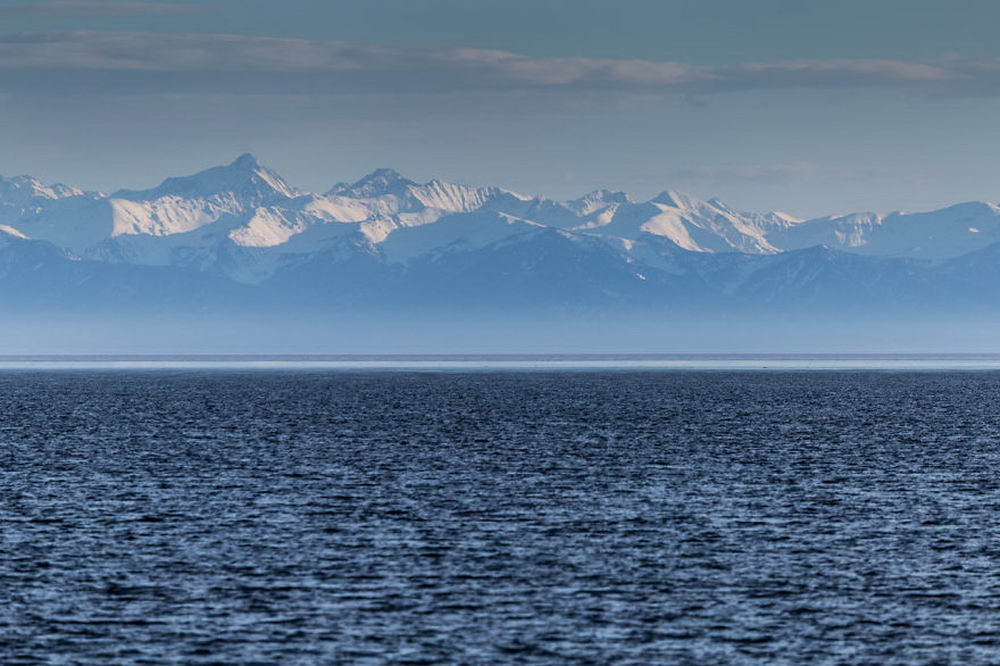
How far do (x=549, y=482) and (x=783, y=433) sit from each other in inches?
1919

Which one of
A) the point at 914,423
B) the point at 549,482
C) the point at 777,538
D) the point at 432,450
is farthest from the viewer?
the point at 914,423

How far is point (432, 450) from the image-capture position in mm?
102562

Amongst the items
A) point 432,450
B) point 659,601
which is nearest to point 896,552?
point 659,601

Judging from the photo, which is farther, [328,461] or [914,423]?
[914,423]

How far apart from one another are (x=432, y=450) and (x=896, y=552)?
5251cm

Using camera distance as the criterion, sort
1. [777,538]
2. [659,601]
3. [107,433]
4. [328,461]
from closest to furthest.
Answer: [659,601] < [777,538] < [328,461] < [107,433]

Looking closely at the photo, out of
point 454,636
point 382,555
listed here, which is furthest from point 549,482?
point 454,636

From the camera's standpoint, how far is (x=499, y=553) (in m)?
52.7

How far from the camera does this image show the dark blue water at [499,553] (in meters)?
39.0

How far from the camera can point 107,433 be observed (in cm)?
12275

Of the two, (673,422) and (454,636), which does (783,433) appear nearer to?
(673,422)

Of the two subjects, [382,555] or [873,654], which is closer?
[873,654]

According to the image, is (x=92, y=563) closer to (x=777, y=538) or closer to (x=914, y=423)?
(x=777, y=538)

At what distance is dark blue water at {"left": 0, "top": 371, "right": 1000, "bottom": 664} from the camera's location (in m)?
39.0
